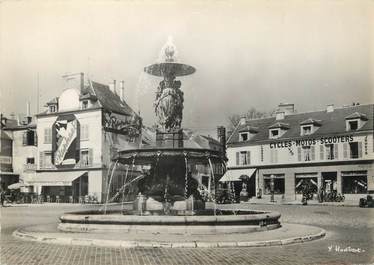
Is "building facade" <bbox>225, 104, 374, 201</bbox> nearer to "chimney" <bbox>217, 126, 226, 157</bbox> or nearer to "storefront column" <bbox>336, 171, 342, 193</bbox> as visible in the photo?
"storefront column" <bbox>336, 171, 342, 193</bbox>

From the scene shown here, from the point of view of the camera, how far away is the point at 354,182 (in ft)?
124

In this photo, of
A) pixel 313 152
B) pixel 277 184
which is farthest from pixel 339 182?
pixel 277 184

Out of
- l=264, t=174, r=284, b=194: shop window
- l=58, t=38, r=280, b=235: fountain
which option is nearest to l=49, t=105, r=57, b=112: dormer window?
l=264, t=174, r=284, b=194: shop window

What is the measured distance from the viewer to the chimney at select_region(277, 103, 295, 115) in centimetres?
4710

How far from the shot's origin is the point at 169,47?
48.7 ft

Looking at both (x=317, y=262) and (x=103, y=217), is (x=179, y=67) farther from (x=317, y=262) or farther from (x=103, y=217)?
(x=317, y=262)

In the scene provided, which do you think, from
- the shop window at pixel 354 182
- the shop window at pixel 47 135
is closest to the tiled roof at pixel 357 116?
the shop window at pixel 354 182

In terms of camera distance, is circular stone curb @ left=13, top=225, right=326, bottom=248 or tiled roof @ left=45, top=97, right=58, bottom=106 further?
tiled roof @ left=45, top=97, right=58, bottom=106

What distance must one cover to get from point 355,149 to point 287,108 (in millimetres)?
10331

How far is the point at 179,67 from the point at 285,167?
28.8 m

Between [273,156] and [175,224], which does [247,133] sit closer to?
[273,156]

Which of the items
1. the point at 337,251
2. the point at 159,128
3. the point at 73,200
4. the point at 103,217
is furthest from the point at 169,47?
the point at 73,200

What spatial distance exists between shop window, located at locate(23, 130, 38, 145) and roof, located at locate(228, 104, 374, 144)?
57.9 feet

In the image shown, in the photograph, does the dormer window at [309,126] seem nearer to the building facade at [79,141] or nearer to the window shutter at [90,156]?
the building facade at [79,141]
